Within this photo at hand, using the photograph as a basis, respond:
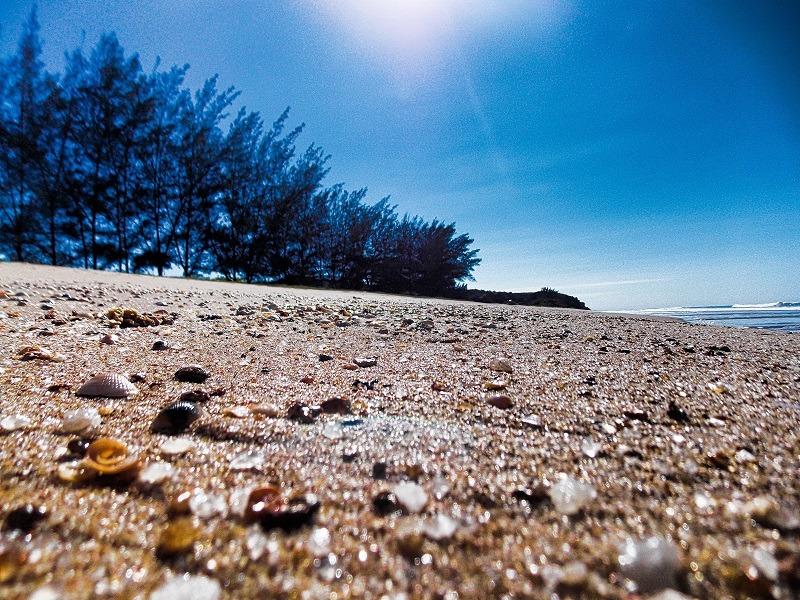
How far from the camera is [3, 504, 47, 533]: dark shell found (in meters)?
0.58

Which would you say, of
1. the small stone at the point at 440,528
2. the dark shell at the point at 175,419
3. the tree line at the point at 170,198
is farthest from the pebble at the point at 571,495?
the tree line at the point at 170,198

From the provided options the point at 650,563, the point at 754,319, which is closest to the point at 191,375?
the point at 650,563

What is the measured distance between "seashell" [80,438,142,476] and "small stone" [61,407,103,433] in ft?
0.64

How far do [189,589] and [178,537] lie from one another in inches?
4.4

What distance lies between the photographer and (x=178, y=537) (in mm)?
587

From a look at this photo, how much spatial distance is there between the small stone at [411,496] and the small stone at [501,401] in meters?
0.62

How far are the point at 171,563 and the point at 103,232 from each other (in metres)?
21.5

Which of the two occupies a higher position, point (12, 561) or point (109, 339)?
point (109, 339)

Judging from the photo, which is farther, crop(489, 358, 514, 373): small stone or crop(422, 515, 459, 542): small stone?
crop(489, 358, 514, 373): small stone

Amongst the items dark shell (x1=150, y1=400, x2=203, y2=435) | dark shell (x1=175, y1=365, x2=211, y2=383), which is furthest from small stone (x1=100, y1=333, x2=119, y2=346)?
dark shell (x1=150, y1=400, x2=203, y2=435)

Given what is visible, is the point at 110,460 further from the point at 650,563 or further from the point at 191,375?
the point at 650,563

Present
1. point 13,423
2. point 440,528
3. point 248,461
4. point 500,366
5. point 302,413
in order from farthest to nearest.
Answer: point 500,366 → point 302,413 → point 13,423 → point 248,461 → point 440,528

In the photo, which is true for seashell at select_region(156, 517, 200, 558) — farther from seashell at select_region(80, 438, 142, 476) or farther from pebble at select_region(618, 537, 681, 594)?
pebble at select_region(618, 537, 681, 594)

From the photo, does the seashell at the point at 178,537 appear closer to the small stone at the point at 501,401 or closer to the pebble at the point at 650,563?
the pebble at the point at 650,563
